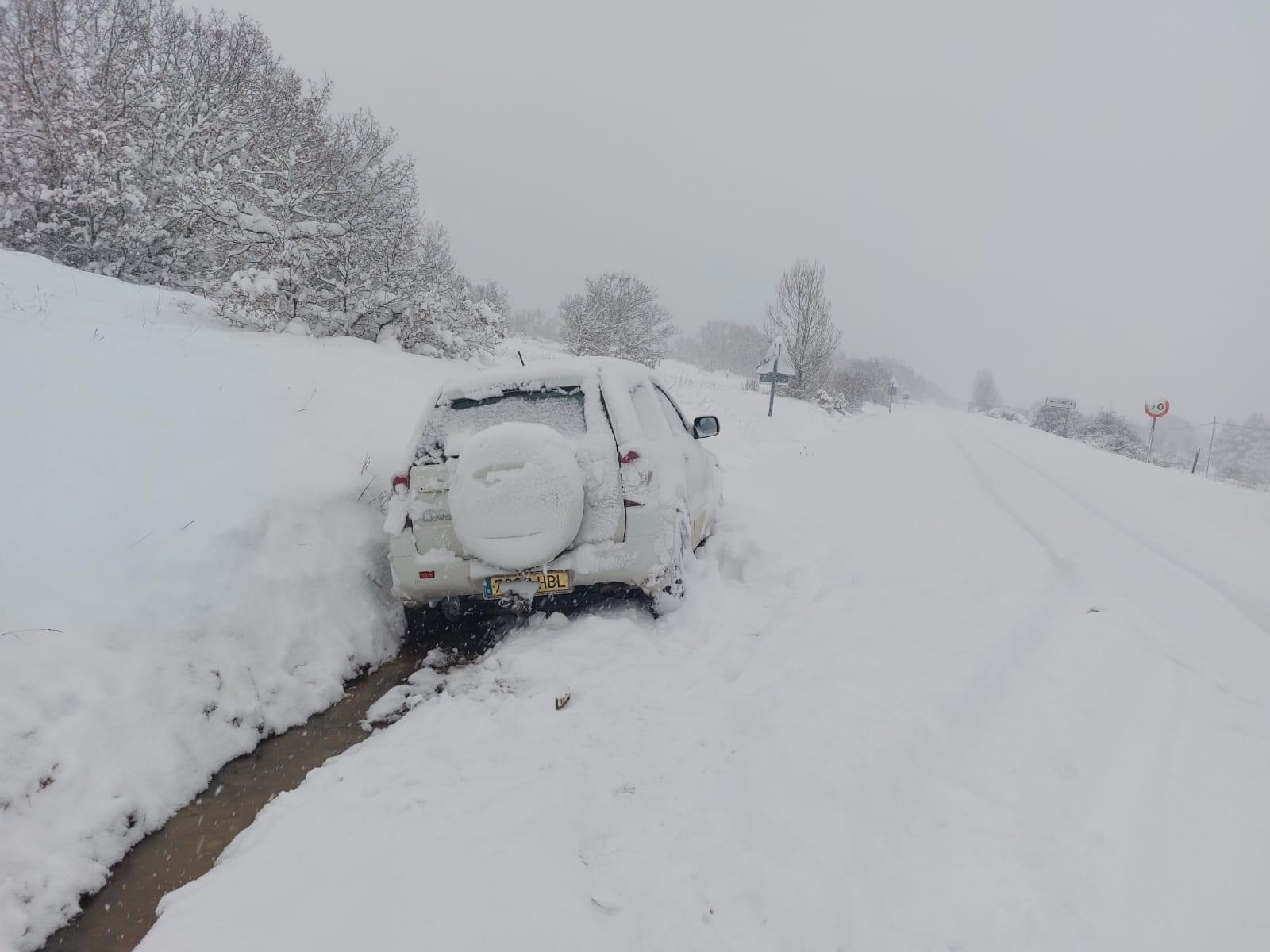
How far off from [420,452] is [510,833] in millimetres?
2428

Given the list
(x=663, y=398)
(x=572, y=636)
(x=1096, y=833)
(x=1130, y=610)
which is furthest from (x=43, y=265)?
(x=1130, y=610)

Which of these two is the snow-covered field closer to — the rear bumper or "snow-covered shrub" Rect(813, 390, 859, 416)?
the rear bumper

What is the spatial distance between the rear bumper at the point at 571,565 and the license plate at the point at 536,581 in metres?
0.04

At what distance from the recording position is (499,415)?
3.96 meters

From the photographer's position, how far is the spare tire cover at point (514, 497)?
3436 mm

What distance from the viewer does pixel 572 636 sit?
12.6ft

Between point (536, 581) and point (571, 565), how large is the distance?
238 mm

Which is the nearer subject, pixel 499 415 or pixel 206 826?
pixel 206 826

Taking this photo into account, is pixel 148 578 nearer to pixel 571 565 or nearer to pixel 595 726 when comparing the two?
pixel 571 565

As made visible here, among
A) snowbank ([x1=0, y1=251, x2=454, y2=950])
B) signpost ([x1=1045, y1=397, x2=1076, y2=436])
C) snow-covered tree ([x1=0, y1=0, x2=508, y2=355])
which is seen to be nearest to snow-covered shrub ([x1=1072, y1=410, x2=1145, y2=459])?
signpost ([x1=1045, y1=397, x2=1076, y2=436])

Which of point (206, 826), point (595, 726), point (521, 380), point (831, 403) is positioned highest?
point (831, 403)

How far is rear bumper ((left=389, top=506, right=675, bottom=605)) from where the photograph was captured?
370cm

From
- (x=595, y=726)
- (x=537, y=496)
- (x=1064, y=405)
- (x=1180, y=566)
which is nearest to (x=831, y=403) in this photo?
(x=1180, y=566)

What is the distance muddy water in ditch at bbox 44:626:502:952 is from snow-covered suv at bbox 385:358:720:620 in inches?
34.4
